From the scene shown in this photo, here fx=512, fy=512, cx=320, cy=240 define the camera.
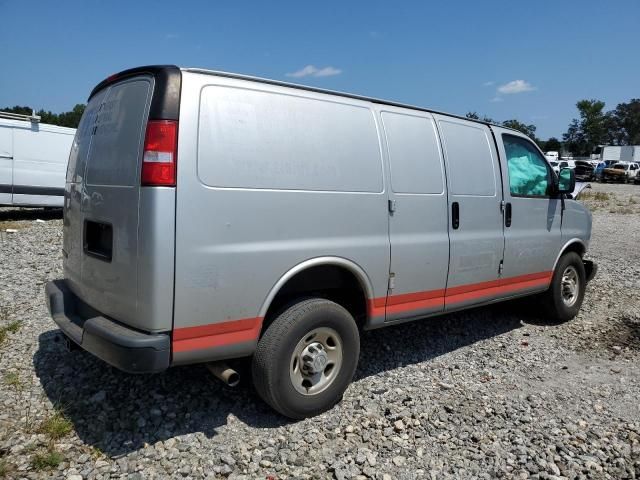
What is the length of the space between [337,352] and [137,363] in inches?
54.7

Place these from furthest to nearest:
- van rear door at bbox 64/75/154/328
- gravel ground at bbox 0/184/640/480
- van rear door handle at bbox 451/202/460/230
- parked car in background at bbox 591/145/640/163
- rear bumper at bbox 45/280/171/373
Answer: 1. parked car in background at bbox 591/145/640/163
2. van rear door handle at bbox 451/202/460/230
3. gravel ground at bbox 0/184/640/480
4. van rear door at bbox 64/75/154/328
5. rear bumper at bbox 45/280/171/373

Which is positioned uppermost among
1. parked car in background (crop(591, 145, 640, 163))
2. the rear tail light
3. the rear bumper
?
parked car in background (crop(591, 145, 640, 163))

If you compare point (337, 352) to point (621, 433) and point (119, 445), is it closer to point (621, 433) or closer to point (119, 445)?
point (119, 445)

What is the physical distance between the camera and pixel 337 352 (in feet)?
11.7

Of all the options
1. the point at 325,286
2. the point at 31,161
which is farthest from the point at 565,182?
the point at 31,161

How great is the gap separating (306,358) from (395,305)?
90cm

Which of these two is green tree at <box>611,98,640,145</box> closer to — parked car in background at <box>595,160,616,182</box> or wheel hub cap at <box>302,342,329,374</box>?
parked car in background at <box>595,160,616,182</box>

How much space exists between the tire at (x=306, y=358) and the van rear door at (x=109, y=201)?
82cm

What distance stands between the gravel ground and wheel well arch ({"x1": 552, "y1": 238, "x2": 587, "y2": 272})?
0.93 m

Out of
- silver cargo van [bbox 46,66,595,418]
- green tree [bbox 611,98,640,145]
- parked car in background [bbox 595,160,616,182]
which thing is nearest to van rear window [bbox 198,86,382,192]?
silver cargo van [bbox 46,66,595,418]

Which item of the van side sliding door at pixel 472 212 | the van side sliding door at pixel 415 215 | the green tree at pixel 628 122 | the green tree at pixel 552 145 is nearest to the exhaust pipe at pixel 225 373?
the van side sliding door at pixel 415 215

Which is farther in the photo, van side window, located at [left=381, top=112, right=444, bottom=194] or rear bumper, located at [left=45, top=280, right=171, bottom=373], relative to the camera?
van side window, located at [left=381, top=112, right=444, bottom=194]

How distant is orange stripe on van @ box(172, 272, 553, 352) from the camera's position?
2.92 meters

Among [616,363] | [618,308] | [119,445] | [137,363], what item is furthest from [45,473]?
[618,308]
